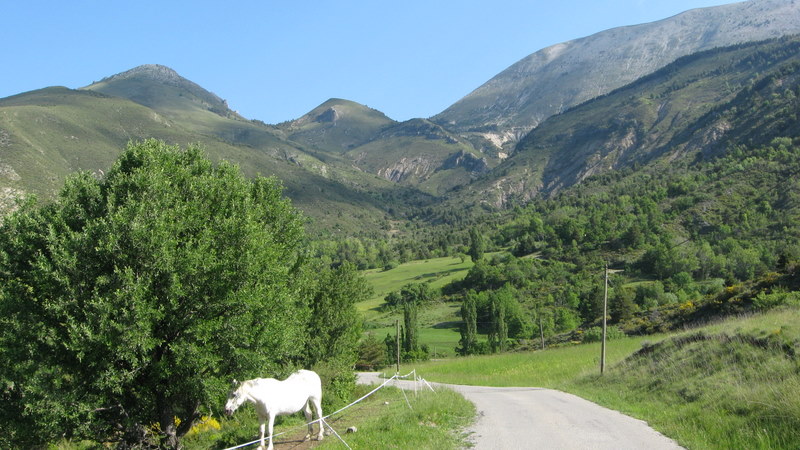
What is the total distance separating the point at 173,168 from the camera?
1884cm

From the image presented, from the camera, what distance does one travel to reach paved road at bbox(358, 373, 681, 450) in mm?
13164

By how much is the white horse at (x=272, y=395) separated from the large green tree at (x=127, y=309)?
75.2 inches

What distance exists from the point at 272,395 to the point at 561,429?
848cm

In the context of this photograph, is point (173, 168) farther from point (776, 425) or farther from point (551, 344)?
point (551, 344)

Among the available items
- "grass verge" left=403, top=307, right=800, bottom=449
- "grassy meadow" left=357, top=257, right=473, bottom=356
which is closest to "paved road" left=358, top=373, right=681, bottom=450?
"grass verge" left=403, top=307, right=800, bottom=449

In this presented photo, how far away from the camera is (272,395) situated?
14086 millimetres

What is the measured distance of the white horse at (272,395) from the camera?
525 inches

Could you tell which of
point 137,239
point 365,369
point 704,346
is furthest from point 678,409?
point 365,369

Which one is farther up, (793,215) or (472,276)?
(793,215)

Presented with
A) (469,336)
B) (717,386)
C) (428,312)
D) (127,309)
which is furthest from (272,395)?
(428,312)

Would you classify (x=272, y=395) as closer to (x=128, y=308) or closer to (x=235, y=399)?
(x=235, y=399)

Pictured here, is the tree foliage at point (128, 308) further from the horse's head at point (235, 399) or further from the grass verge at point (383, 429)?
the horse's head at point (235, 399)

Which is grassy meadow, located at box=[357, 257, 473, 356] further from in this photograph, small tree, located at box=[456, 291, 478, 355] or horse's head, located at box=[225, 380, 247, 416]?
horse's head, located at box=[225, 380, 247, 416]

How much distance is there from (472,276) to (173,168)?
456ft
